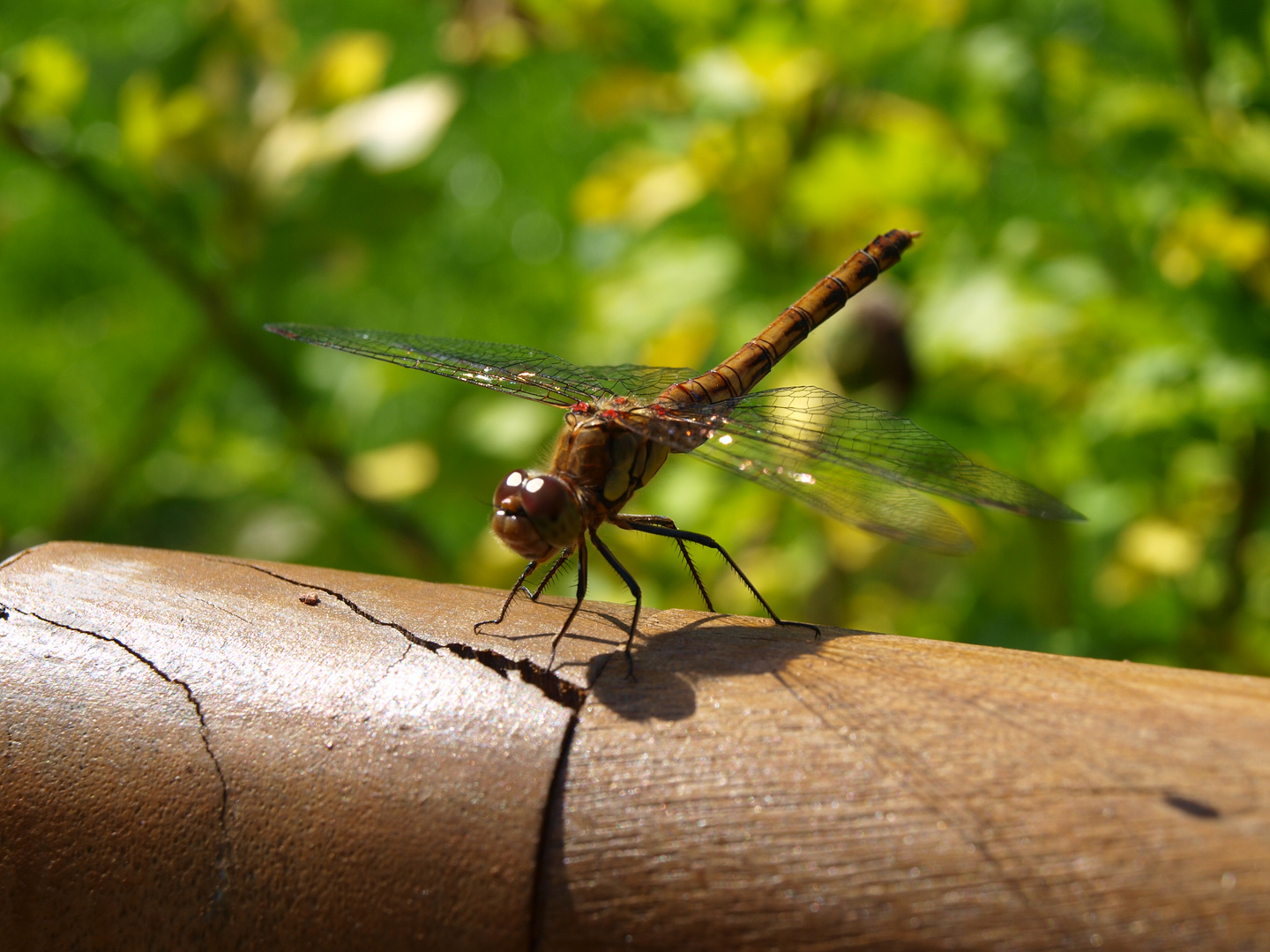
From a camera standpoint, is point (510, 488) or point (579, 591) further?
point (510, 488)

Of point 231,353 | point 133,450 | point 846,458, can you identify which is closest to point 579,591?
point 846,458

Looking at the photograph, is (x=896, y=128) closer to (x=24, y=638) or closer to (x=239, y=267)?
(x=239, y=267)

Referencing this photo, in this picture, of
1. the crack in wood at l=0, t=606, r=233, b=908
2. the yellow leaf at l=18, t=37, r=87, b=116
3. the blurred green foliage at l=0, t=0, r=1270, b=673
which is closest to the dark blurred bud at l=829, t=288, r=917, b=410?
the blurred green foliage at l=0, t=0, r=1270, b=673

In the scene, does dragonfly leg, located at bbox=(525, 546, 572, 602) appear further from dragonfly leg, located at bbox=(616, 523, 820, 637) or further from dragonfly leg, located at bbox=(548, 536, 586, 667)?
dragonfly leg, located at bbox=(616, 523, 820, 637)

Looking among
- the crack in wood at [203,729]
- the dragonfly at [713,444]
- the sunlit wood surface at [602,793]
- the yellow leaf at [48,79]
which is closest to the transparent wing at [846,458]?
the dragonfly at [713,444]

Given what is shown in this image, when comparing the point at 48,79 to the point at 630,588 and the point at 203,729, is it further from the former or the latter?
the point at 203,729

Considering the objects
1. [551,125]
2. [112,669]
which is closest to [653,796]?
[112,669]

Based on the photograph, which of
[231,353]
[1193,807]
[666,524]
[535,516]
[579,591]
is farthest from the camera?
[231,353]
